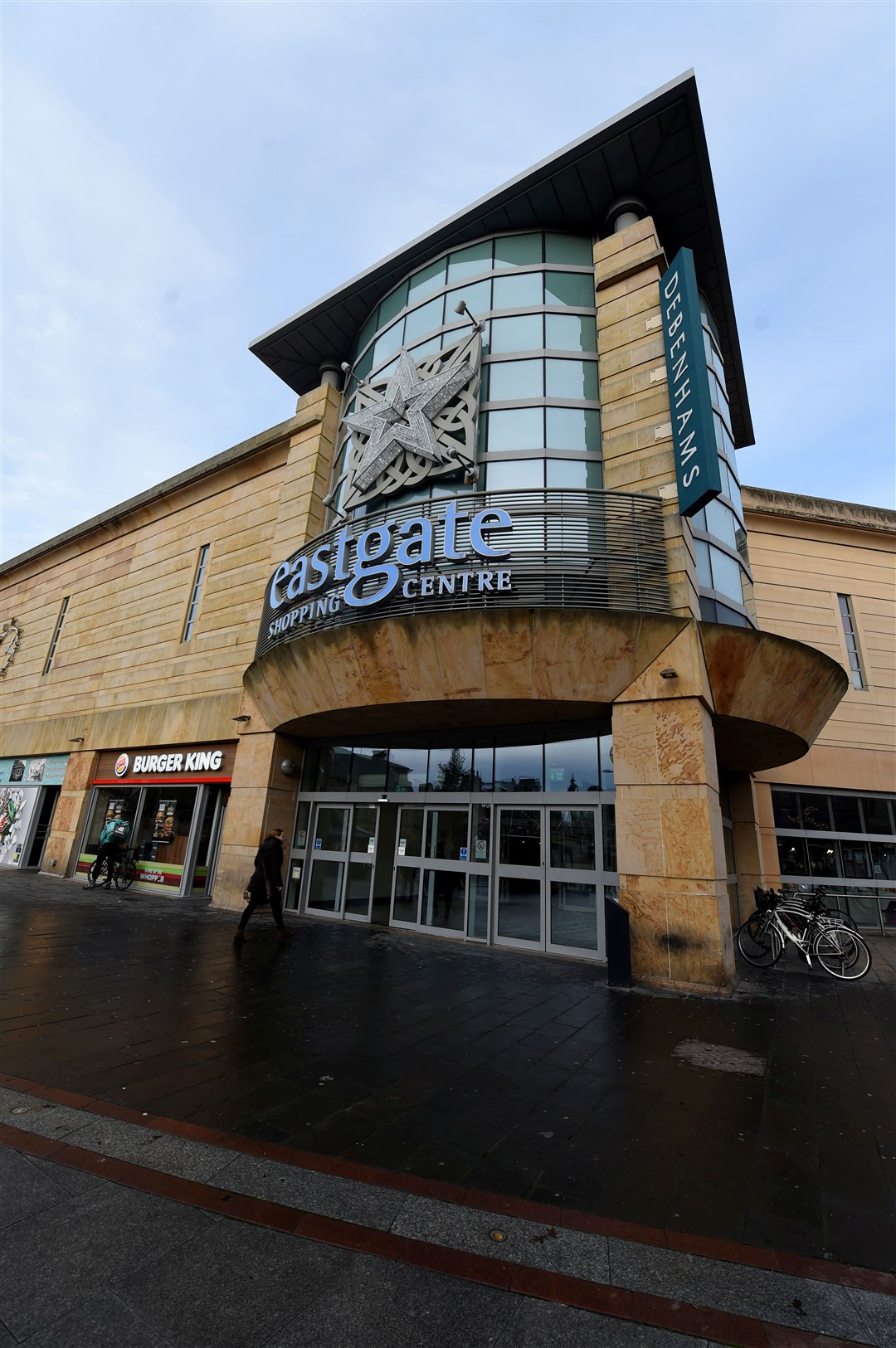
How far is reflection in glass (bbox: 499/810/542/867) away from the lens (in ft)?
35.2

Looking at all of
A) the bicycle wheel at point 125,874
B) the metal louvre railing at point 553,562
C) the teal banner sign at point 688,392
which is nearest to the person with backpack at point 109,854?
the bicycle wheel at point 125,874

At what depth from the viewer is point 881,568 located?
763 inches

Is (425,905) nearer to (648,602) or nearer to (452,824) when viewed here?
(452,824)

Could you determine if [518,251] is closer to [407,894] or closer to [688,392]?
[688,392]

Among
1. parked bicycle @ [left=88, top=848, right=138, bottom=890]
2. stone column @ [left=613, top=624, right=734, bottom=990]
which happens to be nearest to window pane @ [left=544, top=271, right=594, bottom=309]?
stone column @ [left=613, top=624, right=734, bottom=990]

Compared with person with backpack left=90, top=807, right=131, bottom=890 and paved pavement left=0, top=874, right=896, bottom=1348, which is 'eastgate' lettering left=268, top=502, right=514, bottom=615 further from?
person with backpack left=90, top=807, right=131, bottom=890

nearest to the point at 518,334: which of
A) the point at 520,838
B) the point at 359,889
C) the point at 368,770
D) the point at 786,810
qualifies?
the point at 368,770

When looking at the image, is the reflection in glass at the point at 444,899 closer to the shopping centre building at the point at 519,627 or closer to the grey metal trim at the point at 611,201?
the shopping centre building at the point at 519,627

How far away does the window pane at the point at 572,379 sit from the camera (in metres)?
12.7

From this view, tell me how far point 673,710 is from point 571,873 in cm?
345

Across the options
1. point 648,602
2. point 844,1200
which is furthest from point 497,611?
point 844,1200

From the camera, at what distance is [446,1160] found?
11.3 ft

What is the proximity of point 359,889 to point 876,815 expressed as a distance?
1493 cm

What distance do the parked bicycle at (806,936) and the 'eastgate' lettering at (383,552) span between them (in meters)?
7.89
